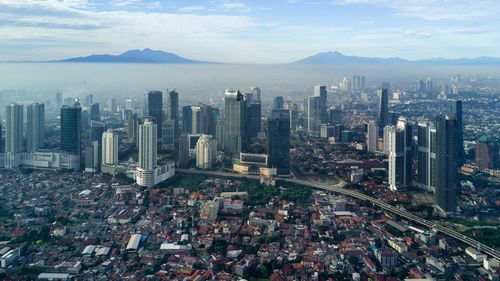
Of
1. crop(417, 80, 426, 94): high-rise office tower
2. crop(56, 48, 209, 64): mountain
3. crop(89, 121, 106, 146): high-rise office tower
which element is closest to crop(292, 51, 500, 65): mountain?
crop(417, 80, 426, 94): high-rise office tower

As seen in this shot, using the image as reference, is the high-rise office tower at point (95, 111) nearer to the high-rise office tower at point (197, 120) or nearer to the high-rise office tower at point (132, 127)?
the high-rise office tower at point (132, 127)

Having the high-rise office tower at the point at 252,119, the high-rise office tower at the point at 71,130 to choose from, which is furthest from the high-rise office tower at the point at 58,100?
the high-rise office tower at the point at 252,119

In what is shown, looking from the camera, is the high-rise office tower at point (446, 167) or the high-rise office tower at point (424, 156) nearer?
the high-rise office tower at point (446, 167)

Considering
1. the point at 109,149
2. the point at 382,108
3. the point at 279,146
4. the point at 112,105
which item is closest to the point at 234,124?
the point at 279,146

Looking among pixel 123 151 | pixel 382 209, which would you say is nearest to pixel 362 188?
pixel 382 209

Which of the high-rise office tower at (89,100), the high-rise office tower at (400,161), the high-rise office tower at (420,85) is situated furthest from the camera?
the high-rise office tower at (420,85)

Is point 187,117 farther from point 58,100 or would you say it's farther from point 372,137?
point 372,137

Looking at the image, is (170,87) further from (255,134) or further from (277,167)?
(277,167)
